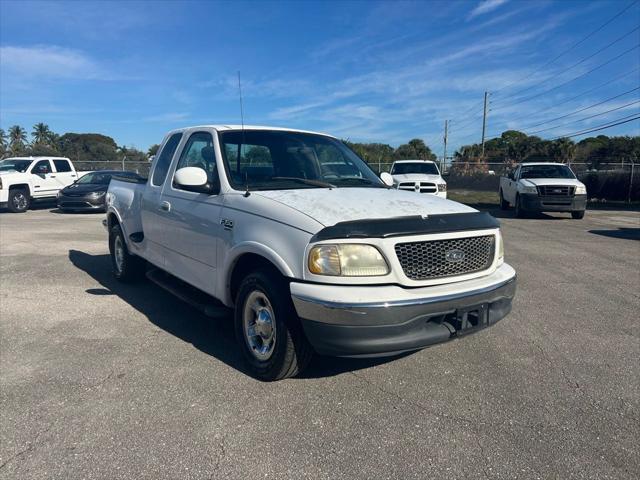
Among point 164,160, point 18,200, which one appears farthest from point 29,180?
point 164,160

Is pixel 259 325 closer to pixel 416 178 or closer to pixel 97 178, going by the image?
pixel 416 178

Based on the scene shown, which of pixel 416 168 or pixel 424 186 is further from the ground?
pixel 416 168

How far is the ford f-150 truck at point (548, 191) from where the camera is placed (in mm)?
14812

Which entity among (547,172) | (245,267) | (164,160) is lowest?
(245,267)

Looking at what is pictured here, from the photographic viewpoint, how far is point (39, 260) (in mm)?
8359

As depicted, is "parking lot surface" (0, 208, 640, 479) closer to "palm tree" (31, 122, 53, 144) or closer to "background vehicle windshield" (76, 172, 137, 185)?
"background vehicle windshield" (76, 172, 137, 185)

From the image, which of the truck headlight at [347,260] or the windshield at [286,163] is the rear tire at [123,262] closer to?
the windshield at [286,163]

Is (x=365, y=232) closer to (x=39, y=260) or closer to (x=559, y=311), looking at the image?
(x=559, y=311)

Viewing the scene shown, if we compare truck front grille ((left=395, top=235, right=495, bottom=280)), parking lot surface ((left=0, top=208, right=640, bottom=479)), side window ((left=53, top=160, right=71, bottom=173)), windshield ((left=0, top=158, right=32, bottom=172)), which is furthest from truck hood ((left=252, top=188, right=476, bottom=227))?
side window ((left=53, top=160, right=71, bottom=173))

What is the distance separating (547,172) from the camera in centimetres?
1596

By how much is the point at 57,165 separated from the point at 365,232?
1883 cm

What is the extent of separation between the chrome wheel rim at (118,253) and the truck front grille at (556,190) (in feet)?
41.0

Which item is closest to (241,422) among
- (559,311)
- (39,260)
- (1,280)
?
(559,311)

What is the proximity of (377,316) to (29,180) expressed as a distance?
17963 millimetres
